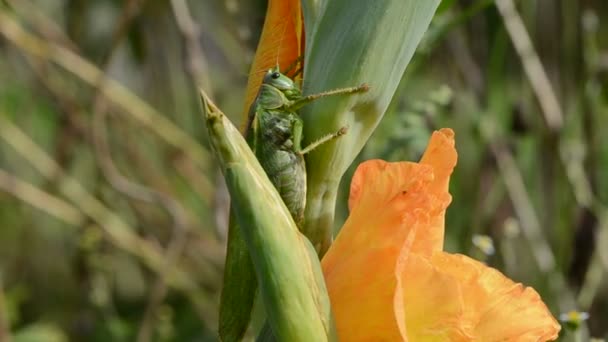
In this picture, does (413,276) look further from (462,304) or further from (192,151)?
(192,151)

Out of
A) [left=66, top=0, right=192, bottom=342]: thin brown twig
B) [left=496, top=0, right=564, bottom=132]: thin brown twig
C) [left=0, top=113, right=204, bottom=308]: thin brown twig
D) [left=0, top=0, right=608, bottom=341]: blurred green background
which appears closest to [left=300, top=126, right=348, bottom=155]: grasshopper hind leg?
[left=0, top=0, right=608, bottom=341]: blurred green background

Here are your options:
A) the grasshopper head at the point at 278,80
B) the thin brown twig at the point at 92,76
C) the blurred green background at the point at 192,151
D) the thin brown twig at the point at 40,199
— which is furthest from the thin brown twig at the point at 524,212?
the grasshopper head at the point at 278,80

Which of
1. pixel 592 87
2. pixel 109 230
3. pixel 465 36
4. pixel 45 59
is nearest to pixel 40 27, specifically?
pixel 45 59

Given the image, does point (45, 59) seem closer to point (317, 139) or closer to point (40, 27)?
point (40, 27)

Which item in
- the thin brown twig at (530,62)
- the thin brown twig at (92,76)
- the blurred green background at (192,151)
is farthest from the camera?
the thin brown twig at (92,76)

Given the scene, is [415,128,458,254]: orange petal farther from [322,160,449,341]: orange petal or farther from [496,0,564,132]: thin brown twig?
[496,0,564,132]: thin brown twig

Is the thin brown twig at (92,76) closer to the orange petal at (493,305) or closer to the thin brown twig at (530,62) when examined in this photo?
the thin brown twig at (530,62)
